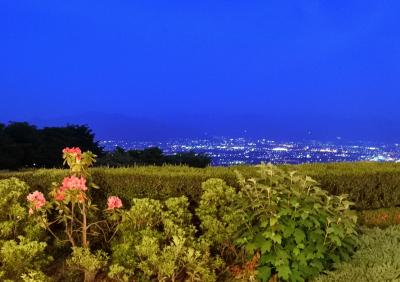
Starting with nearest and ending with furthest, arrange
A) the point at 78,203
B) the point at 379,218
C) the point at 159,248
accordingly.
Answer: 1. the point at 159,248
2. the point at 78,203
3. the point at 379,218

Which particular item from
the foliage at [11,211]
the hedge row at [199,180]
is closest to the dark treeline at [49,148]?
the hedge row at [199,180]

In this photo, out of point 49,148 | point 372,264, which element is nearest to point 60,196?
point 372,264

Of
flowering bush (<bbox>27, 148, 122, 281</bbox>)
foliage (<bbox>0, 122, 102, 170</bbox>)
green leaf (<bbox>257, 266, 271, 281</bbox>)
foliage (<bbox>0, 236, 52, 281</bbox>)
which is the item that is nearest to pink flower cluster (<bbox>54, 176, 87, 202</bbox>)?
flowering bush (<bbox>27, 148, 122, 281</bbox>)

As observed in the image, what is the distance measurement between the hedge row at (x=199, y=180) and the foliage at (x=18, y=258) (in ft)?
6.31

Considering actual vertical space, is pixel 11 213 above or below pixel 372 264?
above

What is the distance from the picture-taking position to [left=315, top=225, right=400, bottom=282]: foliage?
5109mm

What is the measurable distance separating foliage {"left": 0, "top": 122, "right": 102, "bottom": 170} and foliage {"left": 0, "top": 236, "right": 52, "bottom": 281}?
22895 millimetres

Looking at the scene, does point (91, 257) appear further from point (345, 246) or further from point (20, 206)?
point (345, 246)

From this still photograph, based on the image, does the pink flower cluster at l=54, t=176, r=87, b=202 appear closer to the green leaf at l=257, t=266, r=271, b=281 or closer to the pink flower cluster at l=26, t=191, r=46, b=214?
the pink flower cluster at l=26, t=191, r=46, b=214

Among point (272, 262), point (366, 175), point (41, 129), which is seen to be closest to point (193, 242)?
point (272, 262)

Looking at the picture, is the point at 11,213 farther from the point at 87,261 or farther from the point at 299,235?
the point at 299,235

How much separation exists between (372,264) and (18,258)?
11.4 ft

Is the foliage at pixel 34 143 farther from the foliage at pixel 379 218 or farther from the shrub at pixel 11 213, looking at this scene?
the foliage at pixel 379 218

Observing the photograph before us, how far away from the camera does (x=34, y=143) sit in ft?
99.0
